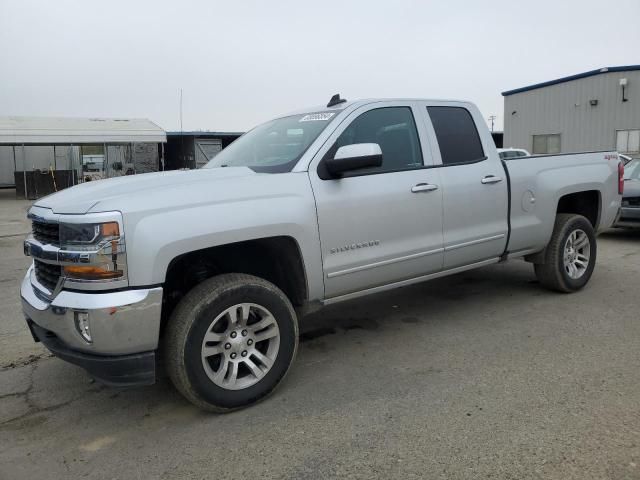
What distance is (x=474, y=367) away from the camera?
3.84 metres

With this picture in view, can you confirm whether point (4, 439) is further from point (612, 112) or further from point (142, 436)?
point (612, 112)

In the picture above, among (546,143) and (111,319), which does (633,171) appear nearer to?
(111,319)

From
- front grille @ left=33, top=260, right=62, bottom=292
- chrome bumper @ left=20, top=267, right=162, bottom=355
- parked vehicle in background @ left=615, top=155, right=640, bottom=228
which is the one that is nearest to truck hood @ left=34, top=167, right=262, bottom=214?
front grille @ left=33, top=260, right=62, bottom=292

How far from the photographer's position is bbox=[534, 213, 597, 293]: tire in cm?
542

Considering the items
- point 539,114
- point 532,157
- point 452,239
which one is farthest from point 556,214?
point 539,114

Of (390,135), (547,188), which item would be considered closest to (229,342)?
(390,135)

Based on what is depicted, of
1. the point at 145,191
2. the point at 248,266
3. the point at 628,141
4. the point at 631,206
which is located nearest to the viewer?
the point at 145,191

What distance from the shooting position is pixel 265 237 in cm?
336

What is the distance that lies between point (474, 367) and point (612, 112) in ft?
71.1

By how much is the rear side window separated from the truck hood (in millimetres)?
1804

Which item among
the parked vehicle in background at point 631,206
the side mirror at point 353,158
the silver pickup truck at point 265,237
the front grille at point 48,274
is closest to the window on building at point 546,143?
the parked vehicle in background at point 631,206

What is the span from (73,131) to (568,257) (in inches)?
981

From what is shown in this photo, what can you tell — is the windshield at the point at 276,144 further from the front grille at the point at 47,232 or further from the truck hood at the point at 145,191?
the front grille at the point at 47,232

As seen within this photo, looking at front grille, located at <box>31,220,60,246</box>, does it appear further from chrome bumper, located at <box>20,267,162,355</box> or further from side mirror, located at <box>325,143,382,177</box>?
side mirror, located at <box>325,143,382,177</box>
